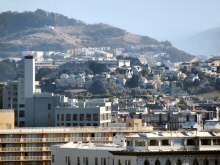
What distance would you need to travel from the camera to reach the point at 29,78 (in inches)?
4781

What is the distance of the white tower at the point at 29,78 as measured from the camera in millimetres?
116787

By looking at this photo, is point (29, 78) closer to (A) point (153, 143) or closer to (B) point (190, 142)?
(B) point (190, 142)

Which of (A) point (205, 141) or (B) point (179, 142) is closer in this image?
(B) point (179, 142)

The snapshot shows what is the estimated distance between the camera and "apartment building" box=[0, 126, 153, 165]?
84.9 meters

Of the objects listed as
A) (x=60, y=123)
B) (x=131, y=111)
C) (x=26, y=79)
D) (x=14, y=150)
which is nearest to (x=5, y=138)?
(x=14, y=150)

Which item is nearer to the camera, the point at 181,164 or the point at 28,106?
the point at 181,164

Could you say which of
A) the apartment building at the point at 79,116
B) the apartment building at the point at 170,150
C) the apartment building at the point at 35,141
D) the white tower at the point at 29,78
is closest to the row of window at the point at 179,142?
the apartment building at the point at 170,150

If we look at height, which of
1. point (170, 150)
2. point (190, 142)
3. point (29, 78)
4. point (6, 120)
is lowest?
point (6, 120)

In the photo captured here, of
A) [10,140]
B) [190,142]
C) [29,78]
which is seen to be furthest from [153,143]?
[29,78]

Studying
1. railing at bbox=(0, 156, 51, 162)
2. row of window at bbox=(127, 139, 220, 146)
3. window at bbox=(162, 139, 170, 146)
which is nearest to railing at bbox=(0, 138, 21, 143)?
railing at bbox=(0, 156, 51, 162)

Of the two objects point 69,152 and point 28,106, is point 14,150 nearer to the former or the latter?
point 69,152

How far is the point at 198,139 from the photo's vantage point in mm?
60188

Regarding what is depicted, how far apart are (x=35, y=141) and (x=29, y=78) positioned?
36219mm

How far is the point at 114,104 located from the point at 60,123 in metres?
83.9
